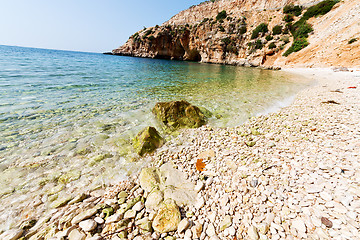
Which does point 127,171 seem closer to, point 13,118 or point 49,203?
point 49,203

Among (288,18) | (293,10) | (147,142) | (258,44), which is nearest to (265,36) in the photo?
(258,44)

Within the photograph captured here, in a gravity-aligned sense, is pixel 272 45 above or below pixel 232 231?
above

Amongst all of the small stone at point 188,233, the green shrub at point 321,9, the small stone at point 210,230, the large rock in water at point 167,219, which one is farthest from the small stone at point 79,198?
the green shrub at point 321,9

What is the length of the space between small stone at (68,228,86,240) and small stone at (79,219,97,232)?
0.07m

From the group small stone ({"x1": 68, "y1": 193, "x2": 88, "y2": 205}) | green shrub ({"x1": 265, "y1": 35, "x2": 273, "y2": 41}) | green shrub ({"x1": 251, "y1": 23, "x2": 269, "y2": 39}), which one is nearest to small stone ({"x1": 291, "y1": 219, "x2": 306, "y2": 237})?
small stone ({"x1": 68, "y1": 193, "x2": 88, "y2": 205})

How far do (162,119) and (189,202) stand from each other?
4006mm

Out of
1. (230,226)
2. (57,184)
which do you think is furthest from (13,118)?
(230,226)

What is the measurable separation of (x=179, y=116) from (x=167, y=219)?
A: 4272 millimetres

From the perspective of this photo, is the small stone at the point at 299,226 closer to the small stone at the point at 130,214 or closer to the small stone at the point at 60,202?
the small stone at the point at 130,214

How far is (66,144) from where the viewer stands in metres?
4.53

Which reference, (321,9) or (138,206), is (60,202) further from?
(321,9)

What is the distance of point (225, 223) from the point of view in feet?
7.15

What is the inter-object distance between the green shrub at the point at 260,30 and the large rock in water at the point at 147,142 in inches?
2328

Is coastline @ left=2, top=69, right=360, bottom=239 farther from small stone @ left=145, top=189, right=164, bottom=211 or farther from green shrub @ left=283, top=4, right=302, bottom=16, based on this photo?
green shrub @ left=283, top=4, right=302, bottom=16
